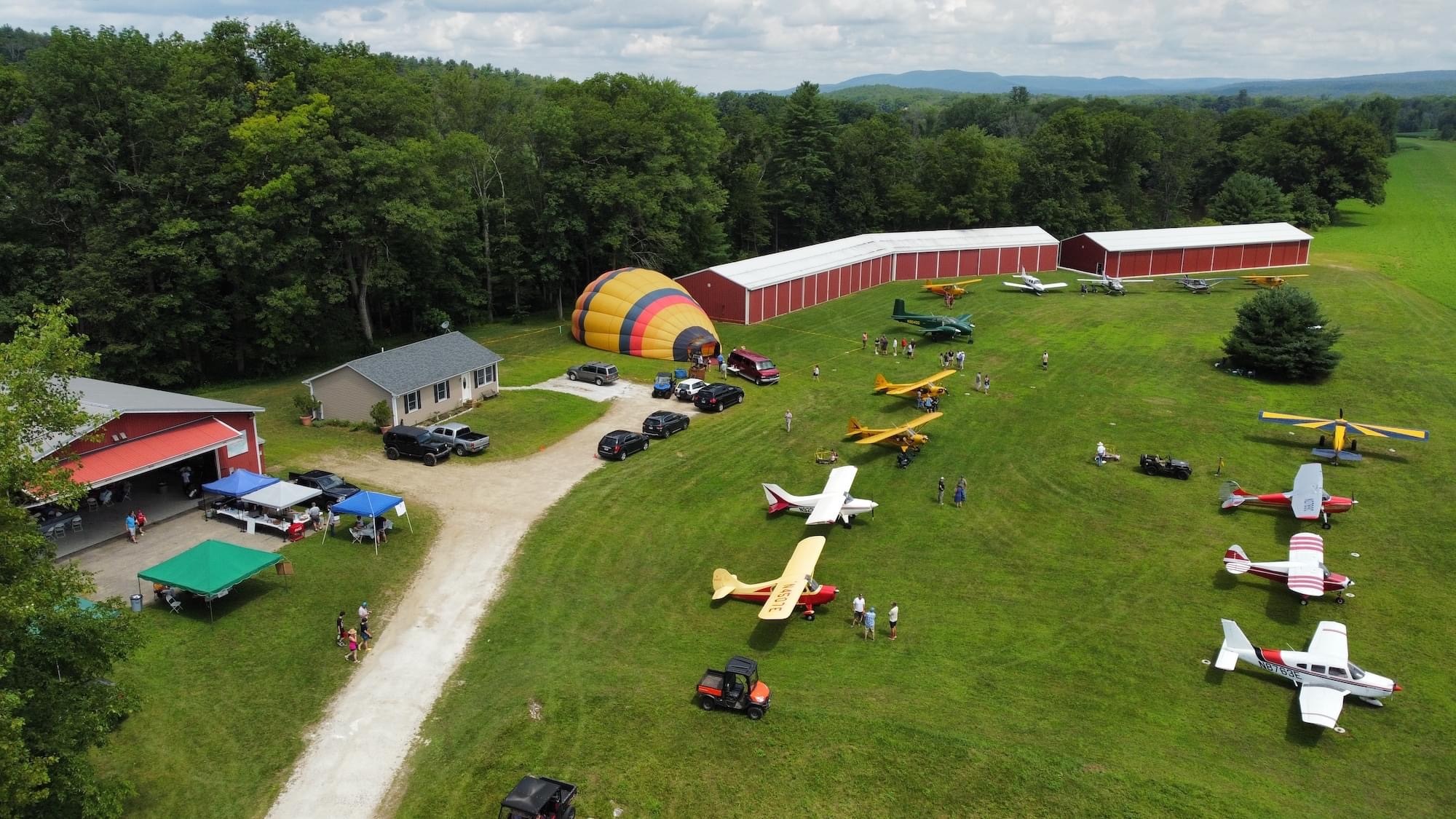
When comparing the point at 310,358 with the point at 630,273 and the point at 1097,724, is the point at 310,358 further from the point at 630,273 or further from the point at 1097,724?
the point at 1097,724

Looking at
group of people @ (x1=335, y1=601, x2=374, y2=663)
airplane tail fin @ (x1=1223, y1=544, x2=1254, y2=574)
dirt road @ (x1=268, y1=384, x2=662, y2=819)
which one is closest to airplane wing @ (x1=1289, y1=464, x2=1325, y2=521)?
airplane tail fin @ (x1=1223, y1=544, x2=1254, y2=574)

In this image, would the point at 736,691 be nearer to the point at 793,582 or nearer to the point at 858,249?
the point at 793,582

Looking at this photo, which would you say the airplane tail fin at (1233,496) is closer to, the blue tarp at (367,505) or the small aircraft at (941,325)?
the small aircraft at (941,325)

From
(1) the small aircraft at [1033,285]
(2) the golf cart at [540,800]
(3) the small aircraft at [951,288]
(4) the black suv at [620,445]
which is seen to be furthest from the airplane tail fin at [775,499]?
(1) the small aircraft at [1033,285]

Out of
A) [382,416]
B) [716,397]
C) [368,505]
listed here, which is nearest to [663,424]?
[716,397]

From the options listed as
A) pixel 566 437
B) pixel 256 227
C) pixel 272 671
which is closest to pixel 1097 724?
pixel 272 671
